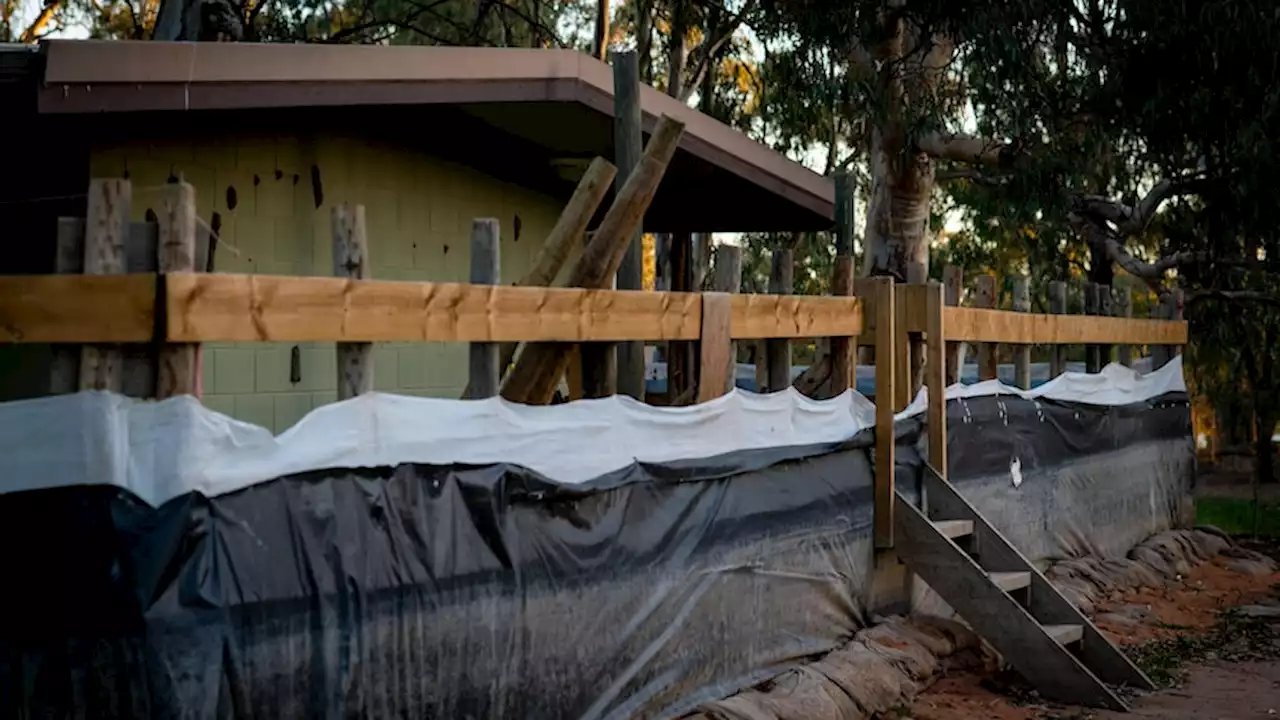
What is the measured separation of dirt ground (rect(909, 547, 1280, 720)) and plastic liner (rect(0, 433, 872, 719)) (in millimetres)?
1283

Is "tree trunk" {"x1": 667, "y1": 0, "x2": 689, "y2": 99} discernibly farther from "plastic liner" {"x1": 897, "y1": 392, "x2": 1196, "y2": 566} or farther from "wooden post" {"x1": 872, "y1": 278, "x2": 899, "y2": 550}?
"wooden post" {"x1": 872, "y1": 278, "x2": 899, "y2": 550}

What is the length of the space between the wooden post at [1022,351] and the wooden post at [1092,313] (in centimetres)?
230

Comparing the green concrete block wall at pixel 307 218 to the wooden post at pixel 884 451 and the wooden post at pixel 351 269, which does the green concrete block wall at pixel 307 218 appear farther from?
the wooden post at pixel 884 451

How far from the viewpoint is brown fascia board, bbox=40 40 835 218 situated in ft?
22.5

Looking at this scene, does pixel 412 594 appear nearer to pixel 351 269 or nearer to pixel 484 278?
pixel 351 269

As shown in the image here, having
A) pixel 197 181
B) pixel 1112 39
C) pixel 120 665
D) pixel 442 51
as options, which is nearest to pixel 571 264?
pixel 442 51

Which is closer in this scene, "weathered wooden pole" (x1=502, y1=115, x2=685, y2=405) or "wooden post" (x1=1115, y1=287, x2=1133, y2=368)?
"weathered wooden pole" (x1=502, y1=115, x2=685, y2=405)

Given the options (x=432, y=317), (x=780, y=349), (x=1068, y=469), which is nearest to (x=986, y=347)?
(x=1068, y=469)

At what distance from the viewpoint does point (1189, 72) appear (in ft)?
54.2

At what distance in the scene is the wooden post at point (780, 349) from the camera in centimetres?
899

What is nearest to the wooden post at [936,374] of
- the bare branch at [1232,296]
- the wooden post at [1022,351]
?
the wooden post at [1022,351]

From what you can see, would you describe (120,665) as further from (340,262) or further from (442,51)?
(442,51)

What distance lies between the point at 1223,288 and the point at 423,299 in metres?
21.0

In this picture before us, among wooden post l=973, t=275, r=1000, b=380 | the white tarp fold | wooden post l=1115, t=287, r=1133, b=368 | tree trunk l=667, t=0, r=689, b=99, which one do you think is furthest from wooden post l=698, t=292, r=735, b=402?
tree trunk l=667, t=0, r=689, b=99
